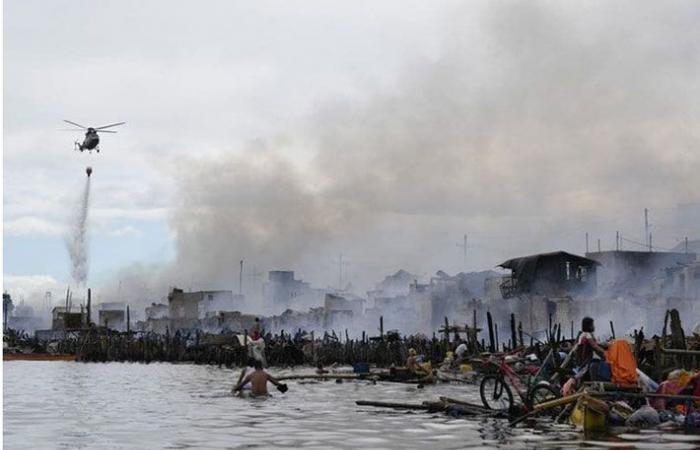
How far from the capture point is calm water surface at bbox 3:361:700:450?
1667 cm

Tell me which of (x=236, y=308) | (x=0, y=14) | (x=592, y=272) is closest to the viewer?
(x=0, y=14)

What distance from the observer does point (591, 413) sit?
58.5ft

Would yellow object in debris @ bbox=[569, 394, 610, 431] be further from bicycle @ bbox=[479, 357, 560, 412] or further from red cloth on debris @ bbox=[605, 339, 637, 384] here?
bicycle @ bbox=[479, 357, 560, 412]

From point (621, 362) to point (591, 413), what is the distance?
1220 millimetres

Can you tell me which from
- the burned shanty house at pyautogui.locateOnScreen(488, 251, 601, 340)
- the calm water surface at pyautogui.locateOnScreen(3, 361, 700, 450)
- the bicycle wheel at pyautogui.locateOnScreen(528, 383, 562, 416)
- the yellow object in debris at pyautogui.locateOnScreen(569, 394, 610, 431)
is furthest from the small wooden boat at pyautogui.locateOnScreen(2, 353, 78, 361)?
the yellow object in debris at pyautogui.locateOnScreen(569, 394, 610, 431)

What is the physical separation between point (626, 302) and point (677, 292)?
3.30 meters

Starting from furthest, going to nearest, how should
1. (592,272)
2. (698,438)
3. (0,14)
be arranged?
(592,272)
(698,438)
(0,14)

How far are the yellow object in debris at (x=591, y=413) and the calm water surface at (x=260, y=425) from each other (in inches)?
16.8

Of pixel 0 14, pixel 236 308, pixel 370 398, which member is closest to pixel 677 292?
A: pixel 370 398

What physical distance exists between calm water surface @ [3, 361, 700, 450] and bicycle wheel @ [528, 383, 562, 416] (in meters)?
0.70

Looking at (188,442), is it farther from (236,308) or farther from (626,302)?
(236,308)

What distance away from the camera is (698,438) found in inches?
655

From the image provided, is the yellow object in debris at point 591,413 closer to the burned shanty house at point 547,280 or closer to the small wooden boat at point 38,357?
the burned shanty house at point 547,280

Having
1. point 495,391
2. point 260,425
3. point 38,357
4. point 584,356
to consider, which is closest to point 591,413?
point 584,356
